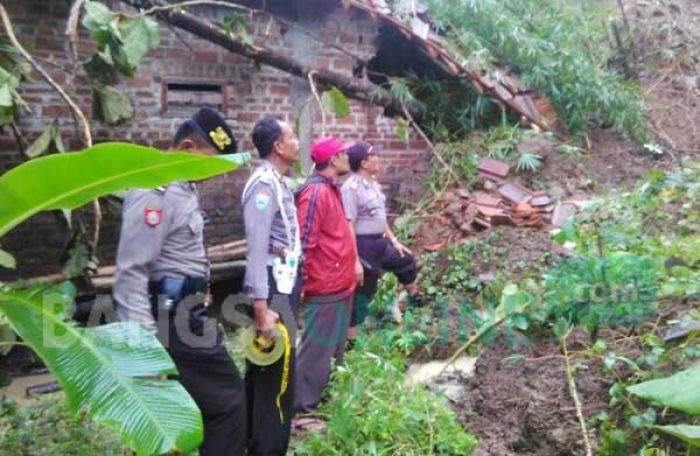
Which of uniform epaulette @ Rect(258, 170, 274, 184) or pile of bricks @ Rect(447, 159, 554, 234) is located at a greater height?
uniform epaulette @ Rect(258, 170, 274, 184)

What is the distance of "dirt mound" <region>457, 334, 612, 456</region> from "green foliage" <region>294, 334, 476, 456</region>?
0.46 feet

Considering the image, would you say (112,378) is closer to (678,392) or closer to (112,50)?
(678,392)


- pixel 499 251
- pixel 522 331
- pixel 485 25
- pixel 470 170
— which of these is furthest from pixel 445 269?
pixel 485 25

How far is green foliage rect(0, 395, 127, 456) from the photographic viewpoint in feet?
11.6

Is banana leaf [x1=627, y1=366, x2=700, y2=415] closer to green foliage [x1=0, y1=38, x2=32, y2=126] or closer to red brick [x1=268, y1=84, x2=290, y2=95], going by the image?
green foliage [x1=0, y1=38, x2=32, y2=126]

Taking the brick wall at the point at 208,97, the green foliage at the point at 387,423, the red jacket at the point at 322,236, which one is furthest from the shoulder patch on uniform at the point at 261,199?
the brick wall at the point at 208,97

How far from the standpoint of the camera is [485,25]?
28.6 ft

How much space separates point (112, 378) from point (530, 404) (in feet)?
7.02

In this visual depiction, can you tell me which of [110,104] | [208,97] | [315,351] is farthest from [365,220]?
[208,97]

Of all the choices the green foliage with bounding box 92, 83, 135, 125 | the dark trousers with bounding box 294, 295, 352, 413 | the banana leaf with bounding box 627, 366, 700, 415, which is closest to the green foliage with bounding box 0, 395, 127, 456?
the dark trousers with bounding box 294, 295, 352, 413

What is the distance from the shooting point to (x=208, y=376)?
10.2 ft

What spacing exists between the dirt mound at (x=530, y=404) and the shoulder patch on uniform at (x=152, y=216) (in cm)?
180

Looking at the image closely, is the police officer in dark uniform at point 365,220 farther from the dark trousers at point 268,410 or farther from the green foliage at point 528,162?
the green foliage at point 528,162

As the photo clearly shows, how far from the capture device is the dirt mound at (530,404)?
10.8ft
